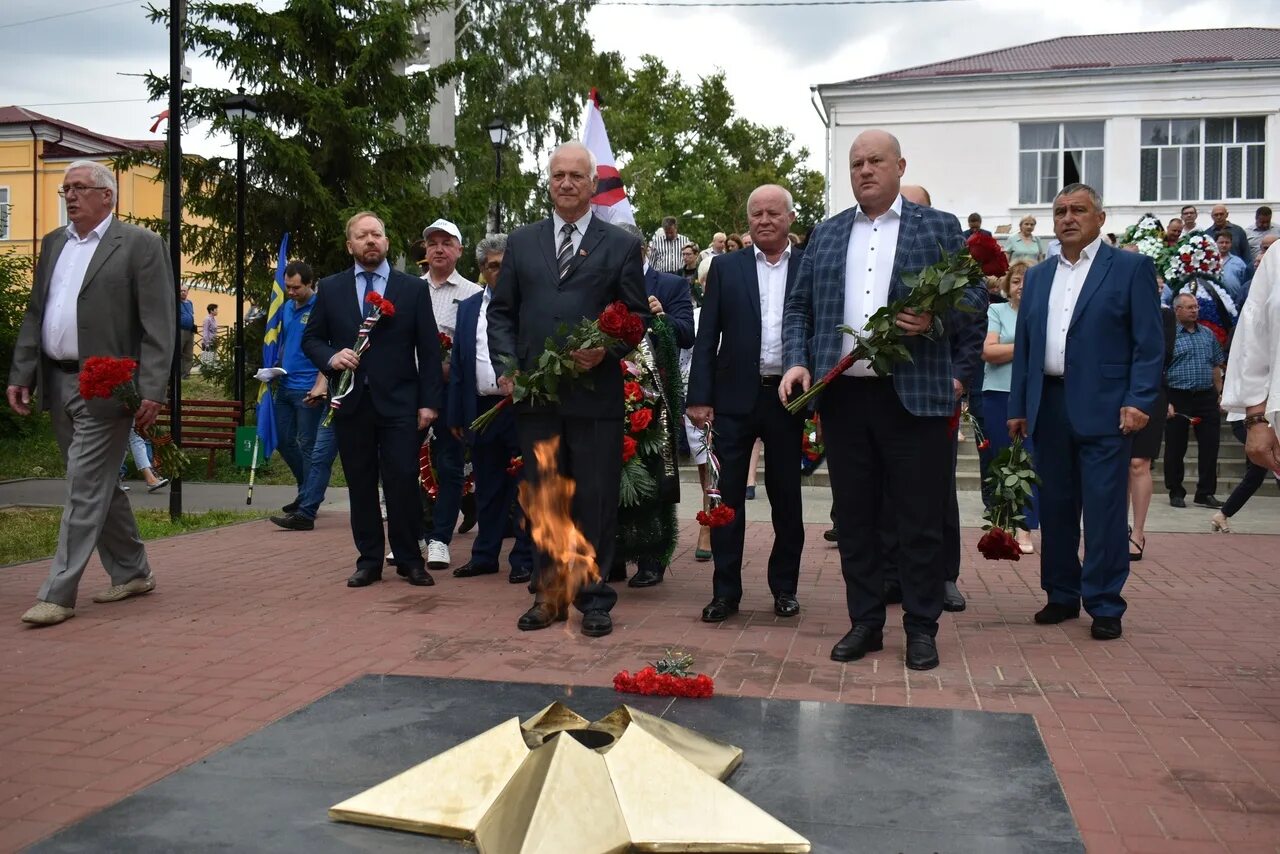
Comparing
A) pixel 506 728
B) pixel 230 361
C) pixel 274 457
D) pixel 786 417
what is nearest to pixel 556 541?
pixel 786 417

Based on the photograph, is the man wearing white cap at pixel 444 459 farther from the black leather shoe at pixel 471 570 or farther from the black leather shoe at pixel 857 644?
A: the black leather shoe at pixel 857 644

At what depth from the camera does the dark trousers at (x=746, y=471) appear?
6.39 meters

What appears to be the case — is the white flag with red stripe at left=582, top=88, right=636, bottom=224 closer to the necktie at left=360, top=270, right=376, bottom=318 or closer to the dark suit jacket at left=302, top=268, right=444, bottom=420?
the dark suit jacket at left=302, top=268, right=444, bottom=420

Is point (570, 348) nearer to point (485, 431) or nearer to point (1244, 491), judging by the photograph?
point (485, 431)

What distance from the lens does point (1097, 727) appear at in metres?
4.50

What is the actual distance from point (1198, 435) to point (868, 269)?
28.1 ft

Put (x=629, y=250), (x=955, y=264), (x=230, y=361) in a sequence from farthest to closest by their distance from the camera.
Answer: (x=230, y=361), (x=629, y=250), (x=955, y=264)

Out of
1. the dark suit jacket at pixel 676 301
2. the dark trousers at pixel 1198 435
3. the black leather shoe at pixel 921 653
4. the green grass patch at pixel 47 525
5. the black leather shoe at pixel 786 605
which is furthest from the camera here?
the dark trousers at pixel 1198 435

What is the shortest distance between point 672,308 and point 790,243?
1.35 m

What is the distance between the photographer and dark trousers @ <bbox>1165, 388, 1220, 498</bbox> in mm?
12688

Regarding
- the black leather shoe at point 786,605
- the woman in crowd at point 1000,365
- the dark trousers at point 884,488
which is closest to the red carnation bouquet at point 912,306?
the dark trousers at point 884,488

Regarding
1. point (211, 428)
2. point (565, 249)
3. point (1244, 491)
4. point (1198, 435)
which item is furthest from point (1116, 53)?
point (565, 249)

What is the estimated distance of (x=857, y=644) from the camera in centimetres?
561

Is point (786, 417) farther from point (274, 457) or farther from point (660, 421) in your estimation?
point (274, 457)
